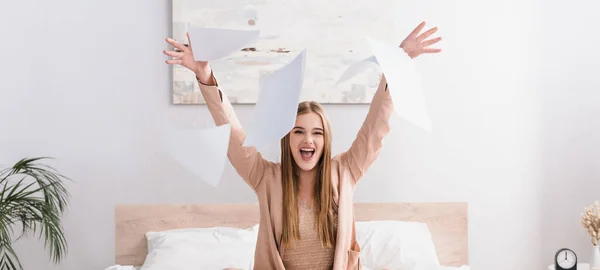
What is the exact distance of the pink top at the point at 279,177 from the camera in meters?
1.73

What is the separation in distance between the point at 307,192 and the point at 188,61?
0.52 meters

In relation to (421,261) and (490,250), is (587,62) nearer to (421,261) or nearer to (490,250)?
(490,250)

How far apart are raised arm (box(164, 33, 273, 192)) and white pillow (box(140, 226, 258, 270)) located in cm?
92

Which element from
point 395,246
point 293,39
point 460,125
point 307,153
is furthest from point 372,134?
point 460,125

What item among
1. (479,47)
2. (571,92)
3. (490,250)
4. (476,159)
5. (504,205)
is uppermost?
(479,47)

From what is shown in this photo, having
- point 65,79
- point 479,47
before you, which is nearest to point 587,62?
point 479,47

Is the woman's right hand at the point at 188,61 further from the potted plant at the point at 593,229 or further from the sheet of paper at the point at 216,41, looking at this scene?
the potted plant at the point at 593,229

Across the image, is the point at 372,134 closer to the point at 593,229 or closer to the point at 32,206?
the point at 593,229

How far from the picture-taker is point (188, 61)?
159 cm

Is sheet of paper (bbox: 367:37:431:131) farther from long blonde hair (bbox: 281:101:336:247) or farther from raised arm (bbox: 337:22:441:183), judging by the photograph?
long blonde hair (bbox: 281:101:336:247)

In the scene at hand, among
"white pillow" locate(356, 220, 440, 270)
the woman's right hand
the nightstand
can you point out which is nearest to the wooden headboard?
"white pillow" locate(356, 220, 440, 270)

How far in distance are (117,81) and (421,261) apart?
5.33 feet

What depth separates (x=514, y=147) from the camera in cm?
314

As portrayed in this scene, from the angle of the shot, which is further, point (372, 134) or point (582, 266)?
point (582, 266)
